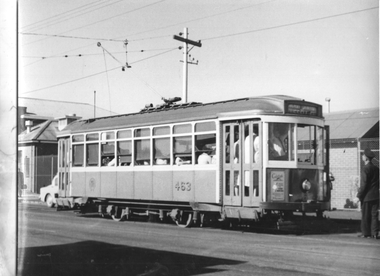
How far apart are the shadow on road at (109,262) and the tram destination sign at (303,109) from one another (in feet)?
17.6

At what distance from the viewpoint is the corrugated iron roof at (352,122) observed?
21797mm

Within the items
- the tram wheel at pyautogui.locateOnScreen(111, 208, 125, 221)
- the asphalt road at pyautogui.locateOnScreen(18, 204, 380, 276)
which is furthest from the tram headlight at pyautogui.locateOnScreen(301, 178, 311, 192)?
the tram wheel at pyautogui.locateOnScreen(111, 208, 125, 221)

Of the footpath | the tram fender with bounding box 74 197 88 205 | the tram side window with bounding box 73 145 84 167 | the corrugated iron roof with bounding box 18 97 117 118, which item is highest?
the corrugated iron roof with bounding box 18 97 117 118

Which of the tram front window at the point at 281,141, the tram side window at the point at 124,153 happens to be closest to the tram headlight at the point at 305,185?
the tram front window at the point at 281,141

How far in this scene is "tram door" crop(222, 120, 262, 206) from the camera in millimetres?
13211

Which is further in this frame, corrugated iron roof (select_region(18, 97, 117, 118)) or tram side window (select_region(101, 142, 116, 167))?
corrugated iron roof (select_region(18, 97, 117, 118))

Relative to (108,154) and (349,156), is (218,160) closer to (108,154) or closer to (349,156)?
(108,154)

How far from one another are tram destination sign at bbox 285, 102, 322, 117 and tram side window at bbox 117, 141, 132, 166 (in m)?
5.51

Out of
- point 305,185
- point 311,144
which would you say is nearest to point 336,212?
point 311,144

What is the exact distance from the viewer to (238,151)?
1369 centimetres

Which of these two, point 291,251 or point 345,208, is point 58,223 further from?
point 345,208

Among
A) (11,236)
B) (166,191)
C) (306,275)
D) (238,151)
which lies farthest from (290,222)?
(11,236)

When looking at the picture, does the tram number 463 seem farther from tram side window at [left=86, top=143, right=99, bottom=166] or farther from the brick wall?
the brick wall

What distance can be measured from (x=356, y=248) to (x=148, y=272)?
15.0 ft
